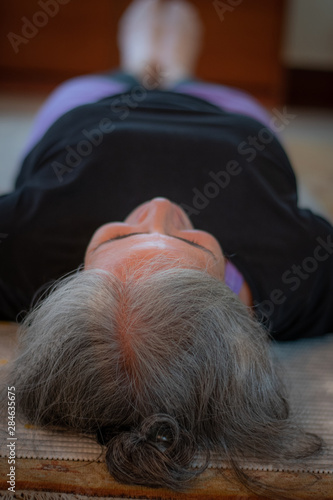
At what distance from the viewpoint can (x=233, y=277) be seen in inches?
42.0

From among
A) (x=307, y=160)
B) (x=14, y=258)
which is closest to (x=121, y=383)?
(x=14, y=258)

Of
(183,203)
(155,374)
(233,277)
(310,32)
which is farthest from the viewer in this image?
(310,32)

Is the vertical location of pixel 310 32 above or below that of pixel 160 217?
above

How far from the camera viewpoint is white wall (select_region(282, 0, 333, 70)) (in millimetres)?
3502

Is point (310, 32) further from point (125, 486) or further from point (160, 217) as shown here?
point (125, 486)

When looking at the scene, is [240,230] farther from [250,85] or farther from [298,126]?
[250,85]

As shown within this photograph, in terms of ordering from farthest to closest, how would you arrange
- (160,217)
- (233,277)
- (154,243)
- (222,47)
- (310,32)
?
(222,47)
(310,32)
(233,277)
(160,217)
(154,243)

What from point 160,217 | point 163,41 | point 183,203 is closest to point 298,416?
point 160,217

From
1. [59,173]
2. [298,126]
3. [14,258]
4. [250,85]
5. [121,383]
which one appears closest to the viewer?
[121,383]

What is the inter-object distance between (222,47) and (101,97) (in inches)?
90.0

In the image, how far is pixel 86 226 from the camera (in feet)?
3.73

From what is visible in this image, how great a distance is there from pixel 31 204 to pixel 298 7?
291cm

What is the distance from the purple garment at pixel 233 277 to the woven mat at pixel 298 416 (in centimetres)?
14

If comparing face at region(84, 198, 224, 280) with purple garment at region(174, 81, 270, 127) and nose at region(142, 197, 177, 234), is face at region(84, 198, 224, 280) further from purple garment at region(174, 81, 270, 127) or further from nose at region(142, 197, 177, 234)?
purple garment at region(174, 81, 270, 127)
